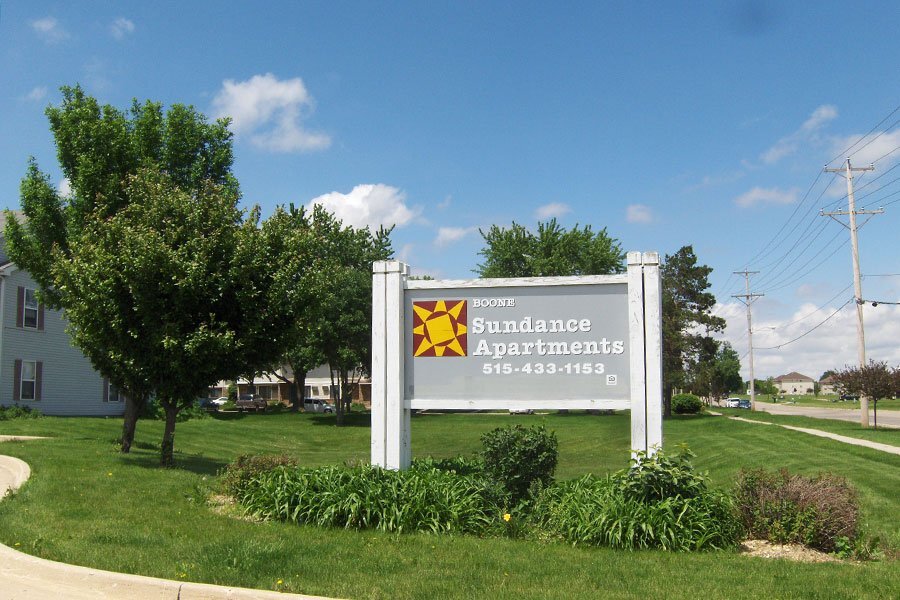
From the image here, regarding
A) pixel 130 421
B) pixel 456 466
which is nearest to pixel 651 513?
pixel 456 466

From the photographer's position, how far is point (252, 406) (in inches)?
2498

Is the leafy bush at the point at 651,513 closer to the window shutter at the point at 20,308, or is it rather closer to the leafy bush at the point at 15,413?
the leafy bush at the point at 15,413

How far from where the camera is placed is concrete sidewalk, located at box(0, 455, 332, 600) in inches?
243

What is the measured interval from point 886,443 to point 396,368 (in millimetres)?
18584

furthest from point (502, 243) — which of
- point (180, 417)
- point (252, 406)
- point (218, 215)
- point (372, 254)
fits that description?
point (218, 215)

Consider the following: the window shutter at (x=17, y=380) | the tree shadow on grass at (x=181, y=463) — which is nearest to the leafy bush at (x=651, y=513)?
the tree shadow on grass at (x=181, y=463)

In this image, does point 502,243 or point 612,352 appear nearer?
point 612,352

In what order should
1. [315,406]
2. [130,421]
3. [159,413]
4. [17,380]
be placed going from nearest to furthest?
1. [130,421]
2. [17,380]
3. [159,413]
4. [315,406]

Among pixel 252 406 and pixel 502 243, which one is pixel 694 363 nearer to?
pixel 502 243

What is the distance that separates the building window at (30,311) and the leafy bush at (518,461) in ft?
87.5

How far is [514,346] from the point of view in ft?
35.5

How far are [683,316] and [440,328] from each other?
4963 cm

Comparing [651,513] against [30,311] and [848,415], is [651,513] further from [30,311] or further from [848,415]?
[848,415]

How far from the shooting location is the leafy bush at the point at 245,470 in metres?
10.5
